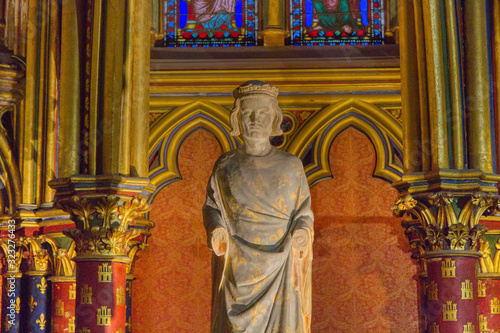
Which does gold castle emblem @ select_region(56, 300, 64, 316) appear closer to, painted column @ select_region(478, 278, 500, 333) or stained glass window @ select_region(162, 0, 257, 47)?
stained glass window @ select_region(162, 0, 257, 47)

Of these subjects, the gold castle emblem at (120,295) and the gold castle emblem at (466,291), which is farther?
the gold castle emblem at (120,295)

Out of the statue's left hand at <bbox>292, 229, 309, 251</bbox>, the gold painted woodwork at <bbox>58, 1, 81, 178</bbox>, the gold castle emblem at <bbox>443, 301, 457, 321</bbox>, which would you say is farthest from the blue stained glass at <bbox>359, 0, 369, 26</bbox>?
the statue's left hand at <bbox>292, 229, 309, 251</bbox>

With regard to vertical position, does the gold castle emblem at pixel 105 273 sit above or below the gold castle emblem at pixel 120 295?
above

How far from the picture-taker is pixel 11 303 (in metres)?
10.1

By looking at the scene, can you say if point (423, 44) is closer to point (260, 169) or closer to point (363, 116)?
point (363, 116)

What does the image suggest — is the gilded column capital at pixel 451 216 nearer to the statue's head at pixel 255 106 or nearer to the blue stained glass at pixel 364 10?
the statue's head at pixel 255 106

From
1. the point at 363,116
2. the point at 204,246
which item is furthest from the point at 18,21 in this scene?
the point at 363,116

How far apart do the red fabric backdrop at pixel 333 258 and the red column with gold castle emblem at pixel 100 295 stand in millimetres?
2352

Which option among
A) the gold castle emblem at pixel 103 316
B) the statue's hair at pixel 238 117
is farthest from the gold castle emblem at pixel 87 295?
the statue's hair at pixel 238 117

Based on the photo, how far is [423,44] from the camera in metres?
8.63

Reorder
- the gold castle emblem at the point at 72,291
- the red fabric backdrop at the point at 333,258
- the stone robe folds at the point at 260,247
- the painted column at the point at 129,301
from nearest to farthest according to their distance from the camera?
1. the stone robe folds at the point at 260,247
2. the gold castle emblem at the point at 72,291
3. the painted column at the point at 129,301
4. the red fabric backdrop at the point at 333,258

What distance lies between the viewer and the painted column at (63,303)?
9.77 meters

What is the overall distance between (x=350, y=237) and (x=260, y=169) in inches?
185

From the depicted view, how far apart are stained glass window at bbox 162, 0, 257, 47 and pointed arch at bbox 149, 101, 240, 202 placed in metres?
0.90
